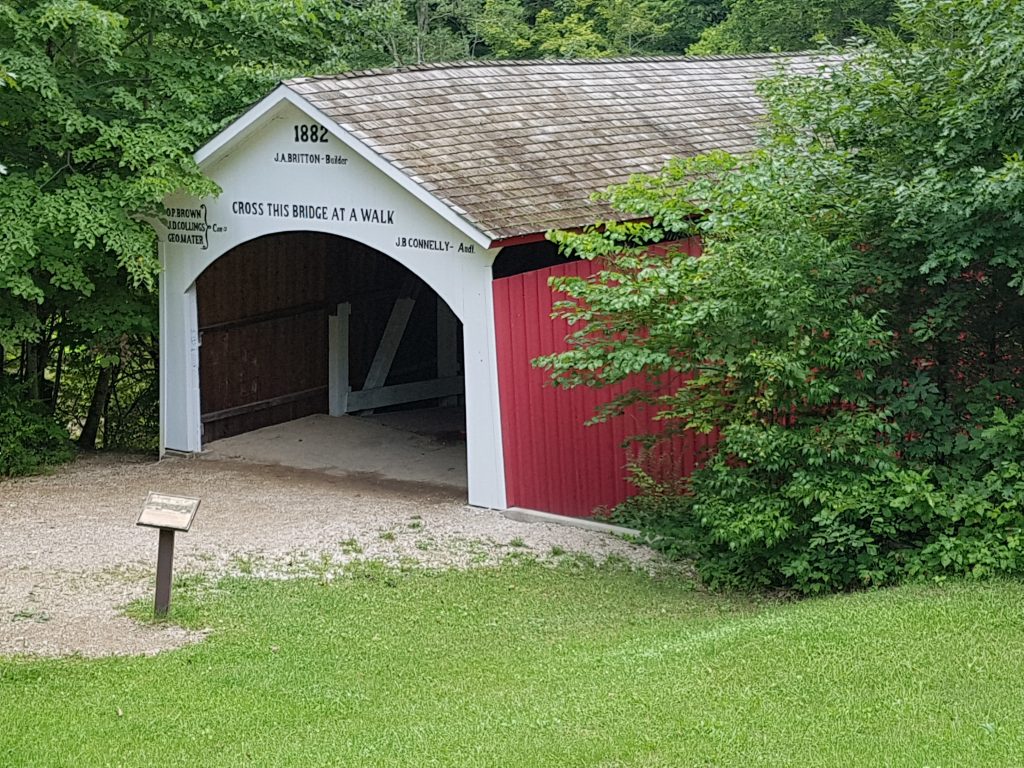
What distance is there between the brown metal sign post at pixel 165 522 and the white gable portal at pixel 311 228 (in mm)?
4318

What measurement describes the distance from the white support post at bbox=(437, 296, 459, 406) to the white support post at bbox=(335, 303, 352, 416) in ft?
6.65

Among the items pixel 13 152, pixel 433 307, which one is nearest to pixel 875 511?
pixel 13 152

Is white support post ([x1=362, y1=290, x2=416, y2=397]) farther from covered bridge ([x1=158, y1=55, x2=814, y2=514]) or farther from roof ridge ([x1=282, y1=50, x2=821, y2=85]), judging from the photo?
roof ridge ([x1=282, y1=50, x2=821, y2=85])

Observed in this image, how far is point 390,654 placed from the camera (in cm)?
838

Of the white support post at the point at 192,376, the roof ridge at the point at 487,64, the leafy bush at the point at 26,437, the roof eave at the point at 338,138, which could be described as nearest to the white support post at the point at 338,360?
the white support post at the point at 192,376

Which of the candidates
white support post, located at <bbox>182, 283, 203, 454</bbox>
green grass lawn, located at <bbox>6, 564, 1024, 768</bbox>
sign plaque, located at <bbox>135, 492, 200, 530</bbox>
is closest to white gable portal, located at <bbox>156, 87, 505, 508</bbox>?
white support post, located at <bbox>182, 283, 203, 454</bbox>

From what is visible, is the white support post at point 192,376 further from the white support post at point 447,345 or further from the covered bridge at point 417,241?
the white support post at point 447,345

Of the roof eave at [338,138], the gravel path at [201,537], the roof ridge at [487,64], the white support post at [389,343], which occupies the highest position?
the roof ridge at [487,64]

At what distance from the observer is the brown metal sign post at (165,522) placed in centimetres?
917

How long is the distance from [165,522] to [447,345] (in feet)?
37.6

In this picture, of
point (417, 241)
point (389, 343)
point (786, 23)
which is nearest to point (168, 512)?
point (417, 241)

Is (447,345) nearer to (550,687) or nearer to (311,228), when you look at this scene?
(311,228)

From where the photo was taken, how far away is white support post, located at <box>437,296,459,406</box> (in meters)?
20.2

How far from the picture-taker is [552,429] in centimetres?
1334
